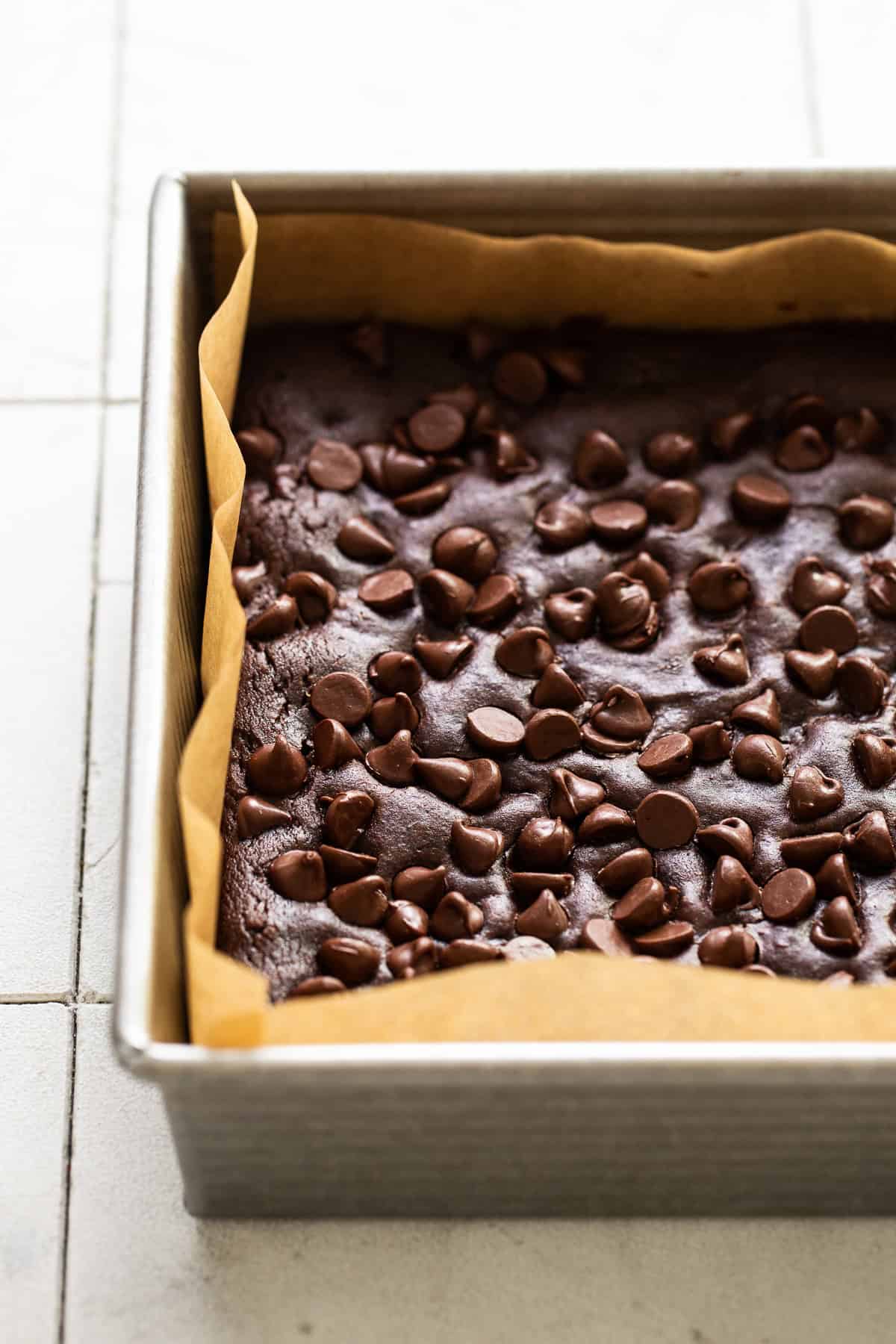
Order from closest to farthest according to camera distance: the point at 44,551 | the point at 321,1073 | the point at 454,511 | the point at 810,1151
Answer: the point at 321,1073, the point at 810,1151, the point at 454,511, the point at 44,551

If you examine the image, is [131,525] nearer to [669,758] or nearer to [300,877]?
[300,877]

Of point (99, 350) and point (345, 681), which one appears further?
point (99, 350)

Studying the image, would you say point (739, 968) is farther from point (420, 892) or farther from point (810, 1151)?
point (420, 892)

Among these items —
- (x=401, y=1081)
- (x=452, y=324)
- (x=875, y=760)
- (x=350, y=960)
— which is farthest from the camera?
(x=452, y=324)

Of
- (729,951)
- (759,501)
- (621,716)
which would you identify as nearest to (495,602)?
(621,716)

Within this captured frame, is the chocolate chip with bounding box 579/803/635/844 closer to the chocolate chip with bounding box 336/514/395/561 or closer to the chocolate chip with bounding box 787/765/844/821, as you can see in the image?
the chocolate chip with bounding box 787/765/844/821

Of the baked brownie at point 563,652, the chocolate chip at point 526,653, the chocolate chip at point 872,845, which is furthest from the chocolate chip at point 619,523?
the chocolate chip at point 872,845

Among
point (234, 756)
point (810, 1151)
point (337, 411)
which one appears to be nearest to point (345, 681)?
point (234, 756)
